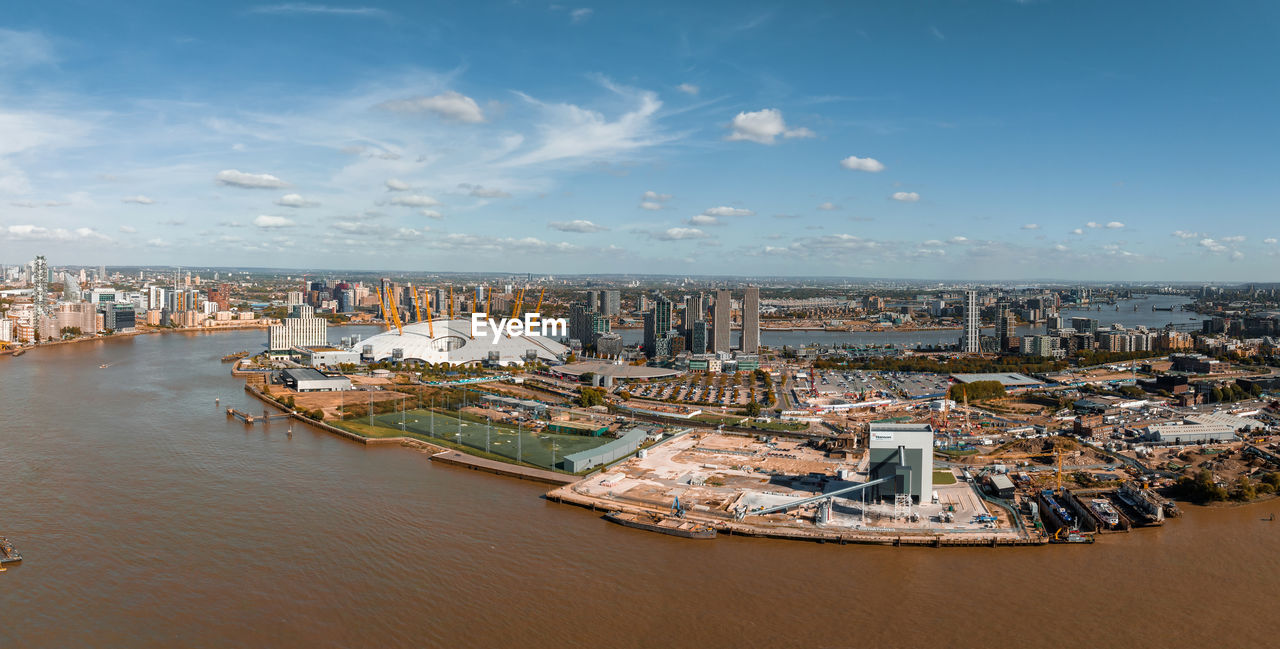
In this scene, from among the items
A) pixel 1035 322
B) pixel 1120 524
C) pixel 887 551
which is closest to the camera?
pixel 887 551

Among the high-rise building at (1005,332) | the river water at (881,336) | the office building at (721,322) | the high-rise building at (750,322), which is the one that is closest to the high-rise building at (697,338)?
the office building at (721,322)

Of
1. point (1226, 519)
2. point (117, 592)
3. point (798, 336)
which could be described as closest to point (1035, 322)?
point (798, 336)

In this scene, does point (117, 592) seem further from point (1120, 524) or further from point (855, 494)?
point (1120, 524)

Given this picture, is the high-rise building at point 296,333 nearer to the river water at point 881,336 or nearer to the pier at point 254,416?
the pier at point 254,416

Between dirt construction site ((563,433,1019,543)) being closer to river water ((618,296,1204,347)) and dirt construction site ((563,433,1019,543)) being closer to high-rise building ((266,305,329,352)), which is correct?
high-rise building ((266,305,329,352))

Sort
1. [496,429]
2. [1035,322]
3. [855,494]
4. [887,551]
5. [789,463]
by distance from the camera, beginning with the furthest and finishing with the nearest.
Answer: [1035,322] → [496,429] → [789,463] → [855,494] → [887,551]

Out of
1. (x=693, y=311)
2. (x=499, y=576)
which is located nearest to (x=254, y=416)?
(x=499, y=576)
